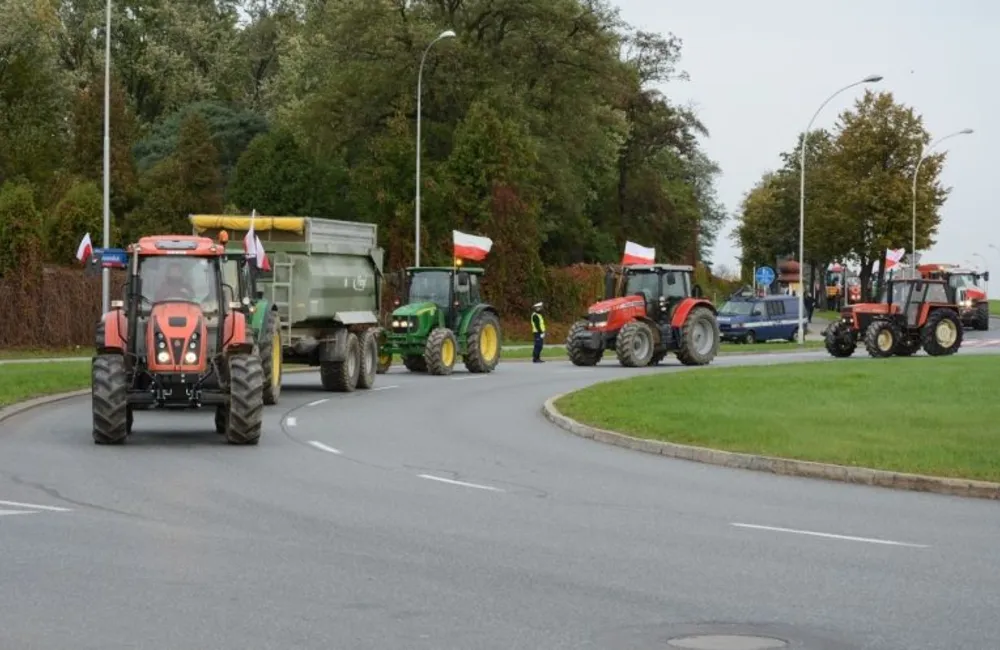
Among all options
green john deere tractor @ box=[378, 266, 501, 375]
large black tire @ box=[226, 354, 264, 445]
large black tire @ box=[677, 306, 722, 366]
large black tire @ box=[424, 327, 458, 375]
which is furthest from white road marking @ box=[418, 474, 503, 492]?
large black tire @ box=[677, 306, 722, 366]

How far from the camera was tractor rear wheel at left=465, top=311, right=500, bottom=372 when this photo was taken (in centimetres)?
4159

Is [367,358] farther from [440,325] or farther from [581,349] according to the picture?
[581,349]

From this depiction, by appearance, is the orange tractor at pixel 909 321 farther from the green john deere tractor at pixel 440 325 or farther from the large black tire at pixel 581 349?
the green john deere tractor at pixel 440 325

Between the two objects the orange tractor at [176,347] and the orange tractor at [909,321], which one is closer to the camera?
the orange tractor at [176,347]

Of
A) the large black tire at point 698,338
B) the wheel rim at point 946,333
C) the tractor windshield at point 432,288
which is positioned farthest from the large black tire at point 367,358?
the wheel rim at point 946,333

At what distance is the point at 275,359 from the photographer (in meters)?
29.4

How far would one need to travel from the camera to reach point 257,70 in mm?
98188

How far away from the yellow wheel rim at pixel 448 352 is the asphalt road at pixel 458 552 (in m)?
17.9

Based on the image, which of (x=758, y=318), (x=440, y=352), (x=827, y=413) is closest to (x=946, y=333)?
(x=440, y=352)

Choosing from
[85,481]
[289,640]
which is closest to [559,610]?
[289,640]

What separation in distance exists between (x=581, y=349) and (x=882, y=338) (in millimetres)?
9288

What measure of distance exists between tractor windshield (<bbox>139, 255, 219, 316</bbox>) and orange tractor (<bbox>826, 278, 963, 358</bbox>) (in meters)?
31.3

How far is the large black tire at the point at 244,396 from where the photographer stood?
2127cm

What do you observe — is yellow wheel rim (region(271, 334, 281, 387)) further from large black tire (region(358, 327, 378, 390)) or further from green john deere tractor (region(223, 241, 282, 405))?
large black tire (region(358, 327, 378, 390))
